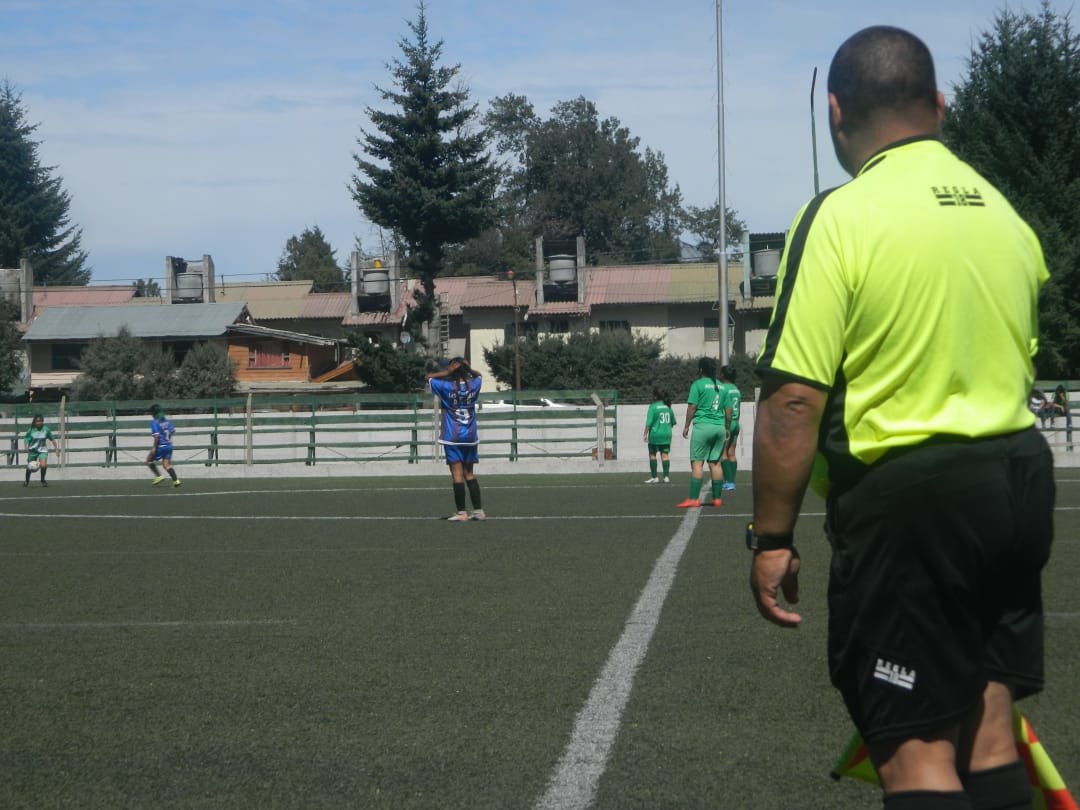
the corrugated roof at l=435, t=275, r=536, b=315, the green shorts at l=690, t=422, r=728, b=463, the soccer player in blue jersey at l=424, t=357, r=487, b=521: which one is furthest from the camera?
the corrugated roof at l=435, t=275, r=536, b=315

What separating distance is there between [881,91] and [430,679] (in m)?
3.80

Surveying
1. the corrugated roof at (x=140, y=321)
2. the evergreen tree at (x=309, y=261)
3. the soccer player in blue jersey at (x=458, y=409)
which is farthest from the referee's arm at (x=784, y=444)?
the evergreen tree at (x=309, y=261)

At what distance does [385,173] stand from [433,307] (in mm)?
5935

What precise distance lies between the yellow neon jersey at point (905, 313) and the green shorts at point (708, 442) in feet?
45.2

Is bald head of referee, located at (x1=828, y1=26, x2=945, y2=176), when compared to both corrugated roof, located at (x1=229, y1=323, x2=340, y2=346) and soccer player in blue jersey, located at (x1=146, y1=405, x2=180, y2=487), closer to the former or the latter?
soccer player in blue jersey, located at (x1=146, y1=405, x2=180, y2=487)

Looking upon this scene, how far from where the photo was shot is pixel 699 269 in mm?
66750

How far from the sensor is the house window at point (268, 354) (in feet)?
216

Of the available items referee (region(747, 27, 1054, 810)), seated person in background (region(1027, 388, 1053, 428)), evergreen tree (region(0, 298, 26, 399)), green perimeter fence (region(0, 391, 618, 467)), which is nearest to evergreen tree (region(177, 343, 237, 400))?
evergreen tree (region(0, 298, 26, 399))

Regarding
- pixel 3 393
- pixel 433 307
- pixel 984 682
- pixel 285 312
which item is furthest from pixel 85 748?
pixel 285 312

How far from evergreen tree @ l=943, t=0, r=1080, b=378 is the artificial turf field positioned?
110ft

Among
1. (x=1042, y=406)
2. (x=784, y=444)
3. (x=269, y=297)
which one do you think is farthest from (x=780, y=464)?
(x=269, y=297)

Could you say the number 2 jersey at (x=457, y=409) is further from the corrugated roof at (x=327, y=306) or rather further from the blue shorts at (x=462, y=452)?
the corrugated roof at (x=327, y=306)

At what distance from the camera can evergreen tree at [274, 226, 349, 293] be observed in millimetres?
101688

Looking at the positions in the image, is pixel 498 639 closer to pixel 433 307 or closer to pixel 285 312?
pixel 433 307
